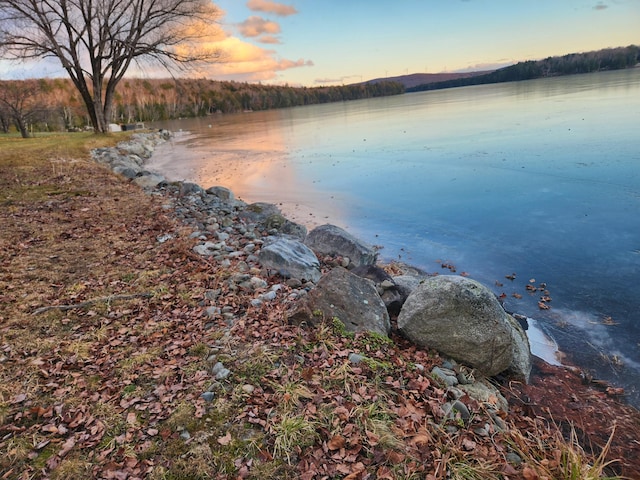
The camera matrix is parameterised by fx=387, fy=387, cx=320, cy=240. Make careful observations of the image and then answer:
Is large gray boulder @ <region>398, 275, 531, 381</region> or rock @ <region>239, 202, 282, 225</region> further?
rock @ <region>239, 202, 282, 225</region>

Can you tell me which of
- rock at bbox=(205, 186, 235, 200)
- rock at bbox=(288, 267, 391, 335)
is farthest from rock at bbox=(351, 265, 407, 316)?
rock at bbox=(205, 186, 235, 200)

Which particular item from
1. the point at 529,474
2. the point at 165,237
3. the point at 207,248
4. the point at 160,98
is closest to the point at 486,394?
the point at 529,474

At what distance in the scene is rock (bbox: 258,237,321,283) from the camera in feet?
22.6

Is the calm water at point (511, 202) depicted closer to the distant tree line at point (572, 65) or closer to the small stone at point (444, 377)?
the small stone at point (444, 377)

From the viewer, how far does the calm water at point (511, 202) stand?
22.6 ft

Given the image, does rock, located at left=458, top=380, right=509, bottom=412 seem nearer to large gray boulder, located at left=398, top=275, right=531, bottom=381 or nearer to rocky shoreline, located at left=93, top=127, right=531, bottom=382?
rocky shoreline, located at left=93, top=127, right=531, bottom=382

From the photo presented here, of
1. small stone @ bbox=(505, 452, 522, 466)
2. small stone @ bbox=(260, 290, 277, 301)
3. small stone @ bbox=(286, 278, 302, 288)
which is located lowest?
small stone @ bbox=(505, 452, 522, 466)

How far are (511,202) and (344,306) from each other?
975cm

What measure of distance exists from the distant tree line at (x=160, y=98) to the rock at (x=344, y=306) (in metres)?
41.7

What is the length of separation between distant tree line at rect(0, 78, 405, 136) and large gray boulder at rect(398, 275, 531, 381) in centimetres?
4277

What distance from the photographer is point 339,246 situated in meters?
8.99

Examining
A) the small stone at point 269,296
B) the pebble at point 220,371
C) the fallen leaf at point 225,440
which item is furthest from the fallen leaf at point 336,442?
the small stone at point 269,296

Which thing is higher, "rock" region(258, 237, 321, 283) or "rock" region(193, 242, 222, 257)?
"rock" region(193, 242, 222, 257)

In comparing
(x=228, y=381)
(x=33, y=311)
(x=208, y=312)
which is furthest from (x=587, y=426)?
(x=33, y=311)
